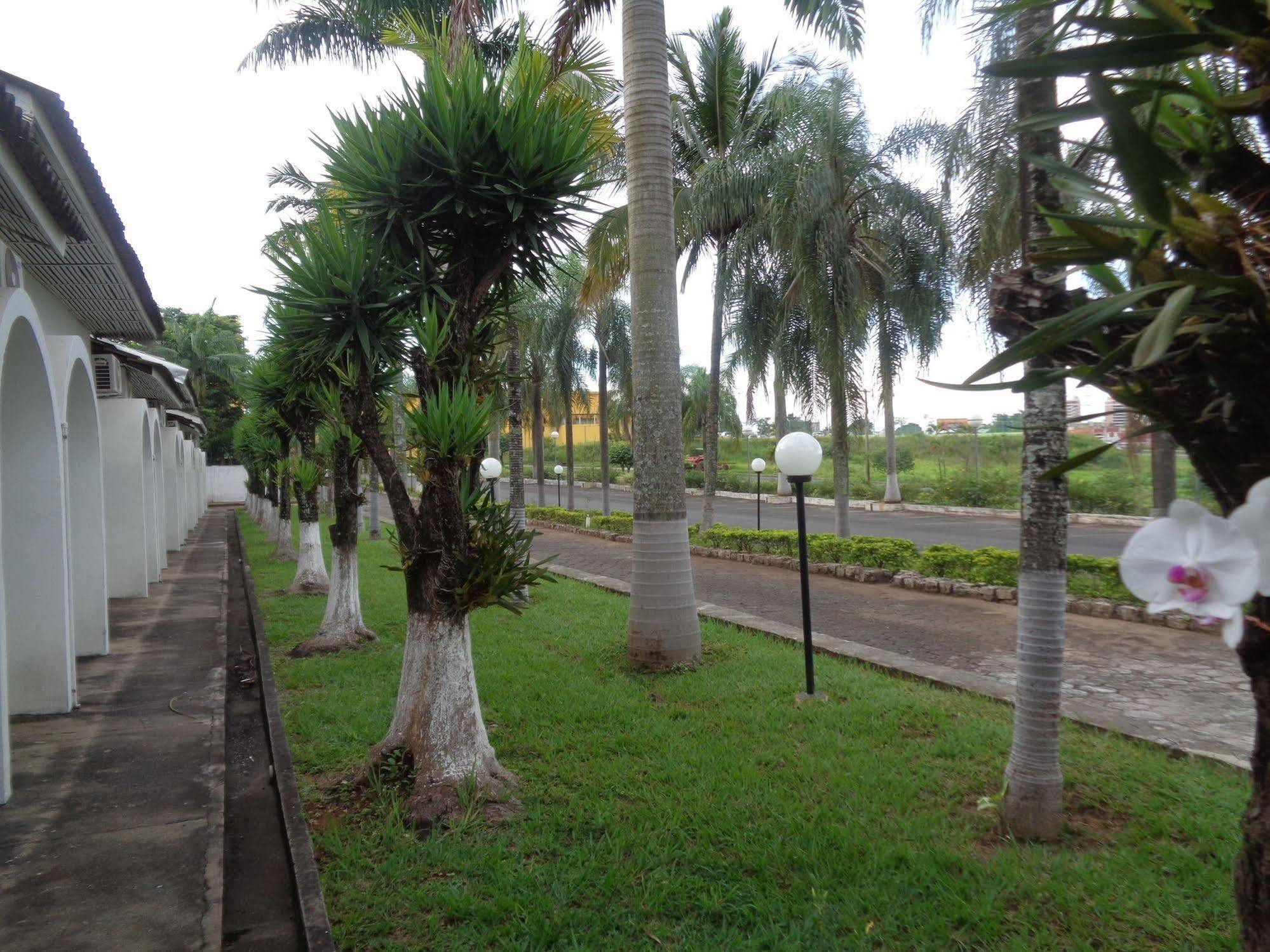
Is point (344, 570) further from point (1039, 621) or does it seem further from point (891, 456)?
point (891, 456)

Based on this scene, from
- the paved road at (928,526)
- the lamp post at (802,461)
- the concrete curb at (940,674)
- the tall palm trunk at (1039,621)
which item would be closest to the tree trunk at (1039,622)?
the tall palm trunk at (1039,621)

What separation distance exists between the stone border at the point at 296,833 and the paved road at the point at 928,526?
10.8 meters

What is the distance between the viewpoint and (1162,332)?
957mm

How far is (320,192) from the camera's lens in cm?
1043

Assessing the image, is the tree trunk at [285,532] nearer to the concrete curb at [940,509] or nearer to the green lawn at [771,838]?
the concrete curb at [940,509]

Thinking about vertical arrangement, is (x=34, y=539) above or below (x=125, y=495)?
below

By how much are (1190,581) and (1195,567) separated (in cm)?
3

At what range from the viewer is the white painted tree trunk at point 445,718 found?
4.27 m

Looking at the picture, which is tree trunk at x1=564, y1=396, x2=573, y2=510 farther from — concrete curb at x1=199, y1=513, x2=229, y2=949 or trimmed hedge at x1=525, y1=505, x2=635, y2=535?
concrete curb at x1=199, y1=513, x2=229, y2=949

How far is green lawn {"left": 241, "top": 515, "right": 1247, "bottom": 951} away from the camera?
309 cm

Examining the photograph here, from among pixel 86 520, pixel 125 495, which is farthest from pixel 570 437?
pixel 86 520

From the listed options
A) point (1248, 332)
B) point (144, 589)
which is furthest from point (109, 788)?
point (144, 589)

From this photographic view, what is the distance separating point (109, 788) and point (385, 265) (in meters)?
3.64

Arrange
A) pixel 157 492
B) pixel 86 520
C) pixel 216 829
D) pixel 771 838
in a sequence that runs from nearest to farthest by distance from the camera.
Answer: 1. pixel 771 838
2. pixel 216 829
3. pixel 86 520
4. pixel 157 492
